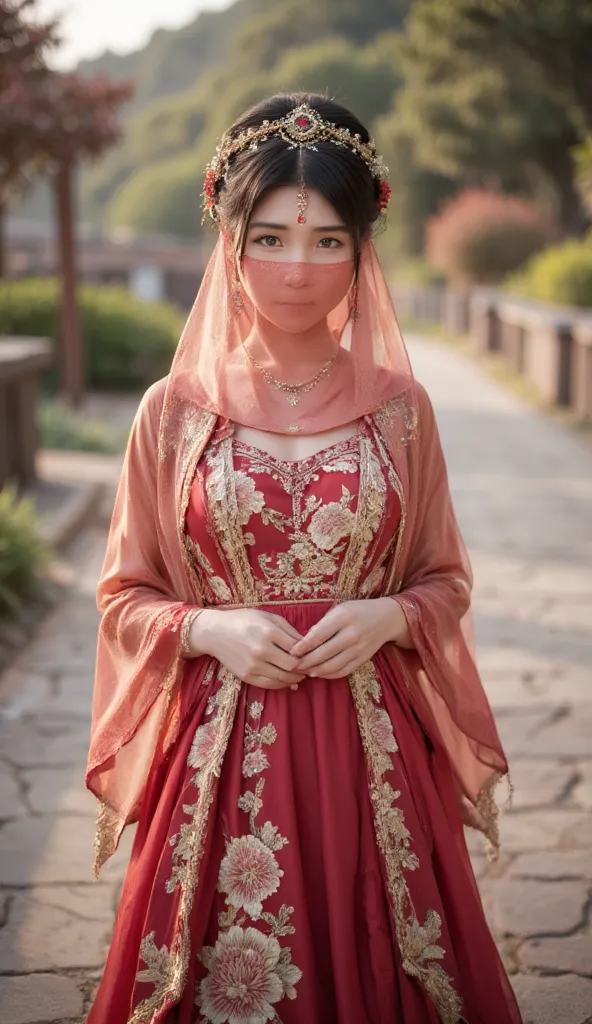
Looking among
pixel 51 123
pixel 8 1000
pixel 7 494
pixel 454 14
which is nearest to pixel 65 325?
pixel 51 123

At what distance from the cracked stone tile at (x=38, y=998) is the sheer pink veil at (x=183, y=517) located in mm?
483

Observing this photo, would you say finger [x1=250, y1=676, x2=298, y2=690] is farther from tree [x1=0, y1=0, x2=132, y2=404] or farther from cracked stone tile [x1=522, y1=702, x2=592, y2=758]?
tree [x1=0, y1=0, x2=132, y2=404]

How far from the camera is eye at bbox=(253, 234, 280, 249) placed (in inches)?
75.5

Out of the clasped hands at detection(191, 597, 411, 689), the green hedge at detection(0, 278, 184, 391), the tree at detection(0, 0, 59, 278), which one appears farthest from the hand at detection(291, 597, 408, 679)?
the green hedge at detection(0, 278, 184, 391)

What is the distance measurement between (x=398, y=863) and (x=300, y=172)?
1202 millimetres

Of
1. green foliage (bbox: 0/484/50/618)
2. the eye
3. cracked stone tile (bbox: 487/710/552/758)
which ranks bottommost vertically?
cracked stone tile (bbox: 487/710/552/758)

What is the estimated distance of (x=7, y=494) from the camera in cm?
580

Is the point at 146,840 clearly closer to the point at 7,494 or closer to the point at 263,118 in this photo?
the point at 263,118

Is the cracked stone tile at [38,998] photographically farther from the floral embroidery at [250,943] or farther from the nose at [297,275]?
the nose at [297,275]

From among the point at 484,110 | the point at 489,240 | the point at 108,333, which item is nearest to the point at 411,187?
the point at 484,110

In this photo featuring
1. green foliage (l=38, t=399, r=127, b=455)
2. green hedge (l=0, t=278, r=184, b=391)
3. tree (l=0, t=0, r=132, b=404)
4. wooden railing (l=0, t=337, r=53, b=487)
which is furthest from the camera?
green hedge (l=0, t=278, r=184, b=391)

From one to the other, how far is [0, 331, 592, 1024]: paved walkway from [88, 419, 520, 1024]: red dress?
2.10 feet

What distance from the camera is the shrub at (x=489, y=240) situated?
22.3 m

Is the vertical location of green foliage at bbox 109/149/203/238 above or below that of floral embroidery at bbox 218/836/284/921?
above
